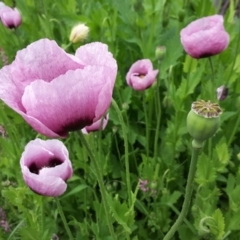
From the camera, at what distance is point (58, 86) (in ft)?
1.71

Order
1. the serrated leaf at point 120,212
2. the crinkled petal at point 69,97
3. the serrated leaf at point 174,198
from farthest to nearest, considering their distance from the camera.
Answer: the serrated leaf at point 174,198 < the serrated leaf at point 120,212 < the crinkled petal at point 69,97

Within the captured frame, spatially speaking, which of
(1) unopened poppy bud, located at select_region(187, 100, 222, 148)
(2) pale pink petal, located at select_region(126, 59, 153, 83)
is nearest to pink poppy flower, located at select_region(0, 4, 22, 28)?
(2) pale pink petal, located at select_region(126, 59, 153, 83)

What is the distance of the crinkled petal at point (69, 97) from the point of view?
52 centimetres

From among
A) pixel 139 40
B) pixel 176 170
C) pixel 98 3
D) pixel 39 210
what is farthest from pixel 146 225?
pixel 98 3

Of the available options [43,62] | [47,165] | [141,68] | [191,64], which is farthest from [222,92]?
[43,62]

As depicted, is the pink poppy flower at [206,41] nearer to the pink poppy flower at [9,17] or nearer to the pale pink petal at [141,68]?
the pale pink petal at [141,68]

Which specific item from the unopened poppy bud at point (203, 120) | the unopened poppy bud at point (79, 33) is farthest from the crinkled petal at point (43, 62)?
the unopened poppy bud at point (79, 33)

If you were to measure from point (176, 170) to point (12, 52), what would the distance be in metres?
0.63

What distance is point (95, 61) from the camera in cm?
58

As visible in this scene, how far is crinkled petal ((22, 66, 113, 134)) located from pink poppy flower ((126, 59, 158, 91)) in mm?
471

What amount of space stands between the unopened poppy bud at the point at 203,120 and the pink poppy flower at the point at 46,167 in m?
0.21

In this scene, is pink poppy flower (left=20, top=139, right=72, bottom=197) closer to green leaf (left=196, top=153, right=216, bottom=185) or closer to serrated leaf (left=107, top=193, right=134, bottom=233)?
serrated leaf (left=107, top=193, right=134, bottom=233)

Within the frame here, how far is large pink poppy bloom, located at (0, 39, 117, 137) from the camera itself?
52 centimetres

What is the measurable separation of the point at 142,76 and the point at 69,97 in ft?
1.83
